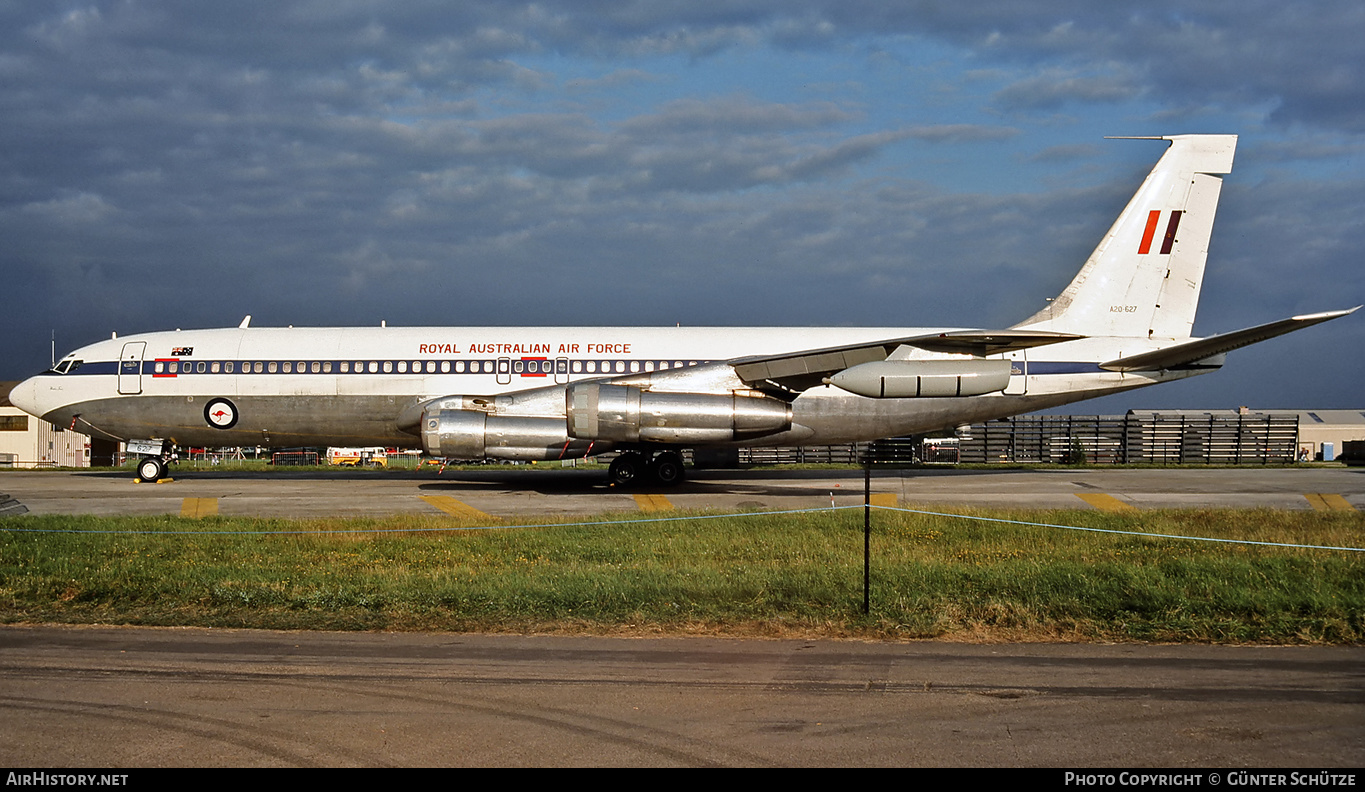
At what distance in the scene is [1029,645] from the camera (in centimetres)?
914

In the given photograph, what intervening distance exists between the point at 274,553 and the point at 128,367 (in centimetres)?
1457

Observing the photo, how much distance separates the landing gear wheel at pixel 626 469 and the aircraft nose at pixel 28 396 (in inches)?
589

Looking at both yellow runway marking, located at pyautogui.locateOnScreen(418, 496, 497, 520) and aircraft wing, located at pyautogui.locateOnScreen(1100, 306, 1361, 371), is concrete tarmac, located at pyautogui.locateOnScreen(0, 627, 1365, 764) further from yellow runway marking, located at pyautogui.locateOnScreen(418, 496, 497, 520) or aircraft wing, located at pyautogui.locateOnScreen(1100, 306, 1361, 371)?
aircraft wing, located at pyautogui.locateOnScreen(1100, 306, 1361, 371)

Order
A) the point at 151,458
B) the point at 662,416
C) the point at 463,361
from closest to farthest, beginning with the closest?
the point at 662,416
the point at 463,361
the point at 151,458

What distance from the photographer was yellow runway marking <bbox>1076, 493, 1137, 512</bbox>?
1923 cm

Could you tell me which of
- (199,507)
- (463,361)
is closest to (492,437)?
(463,361)

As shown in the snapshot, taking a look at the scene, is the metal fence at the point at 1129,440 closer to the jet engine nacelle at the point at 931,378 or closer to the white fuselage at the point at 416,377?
the white fuselage at the point at 416,377

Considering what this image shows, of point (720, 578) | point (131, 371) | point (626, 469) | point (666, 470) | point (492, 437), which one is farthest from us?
Answer: point (131, 371)

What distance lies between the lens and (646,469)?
24062 mm

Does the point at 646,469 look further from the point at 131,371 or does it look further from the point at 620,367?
the point at 131,371

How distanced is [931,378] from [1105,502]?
4095 millimetres

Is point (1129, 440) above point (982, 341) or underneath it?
underneath

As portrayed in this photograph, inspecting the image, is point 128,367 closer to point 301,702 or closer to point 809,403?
point 809,403

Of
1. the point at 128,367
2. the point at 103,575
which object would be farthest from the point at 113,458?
the point at 103,575
